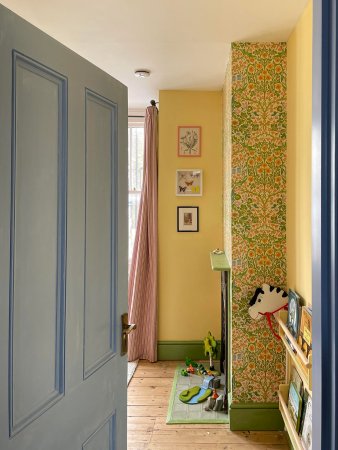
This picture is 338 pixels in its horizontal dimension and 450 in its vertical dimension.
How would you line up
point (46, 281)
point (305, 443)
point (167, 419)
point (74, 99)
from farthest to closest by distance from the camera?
1. point (167, 419)
2. point (305, 443)
3. point (74, 99)
4. point (46, 281)

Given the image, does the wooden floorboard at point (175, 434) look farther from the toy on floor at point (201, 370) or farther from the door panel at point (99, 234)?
the door panel at point (99, 234)

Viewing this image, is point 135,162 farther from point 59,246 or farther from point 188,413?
point 59,246

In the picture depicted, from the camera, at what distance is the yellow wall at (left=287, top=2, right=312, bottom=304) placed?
2.03 m

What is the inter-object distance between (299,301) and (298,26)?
4.96 feet

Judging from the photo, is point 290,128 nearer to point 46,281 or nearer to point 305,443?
point 305,443

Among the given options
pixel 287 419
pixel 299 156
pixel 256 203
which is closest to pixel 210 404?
pixel 287 419

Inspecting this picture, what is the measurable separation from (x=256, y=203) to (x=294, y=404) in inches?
46.5

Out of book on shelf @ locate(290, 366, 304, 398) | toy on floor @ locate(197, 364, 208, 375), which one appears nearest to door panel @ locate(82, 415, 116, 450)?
book on shelf @ locate(290, 366, 304, 398)

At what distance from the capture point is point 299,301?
216 cm

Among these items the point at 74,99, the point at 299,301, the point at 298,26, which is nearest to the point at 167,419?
the point at 299,301

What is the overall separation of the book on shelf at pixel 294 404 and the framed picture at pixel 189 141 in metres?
2.26

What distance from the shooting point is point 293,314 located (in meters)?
2.21

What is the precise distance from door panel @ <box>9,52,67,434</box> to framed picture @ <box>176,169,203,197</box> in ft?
8.69

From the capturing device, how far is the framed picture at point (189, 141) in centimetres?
380
